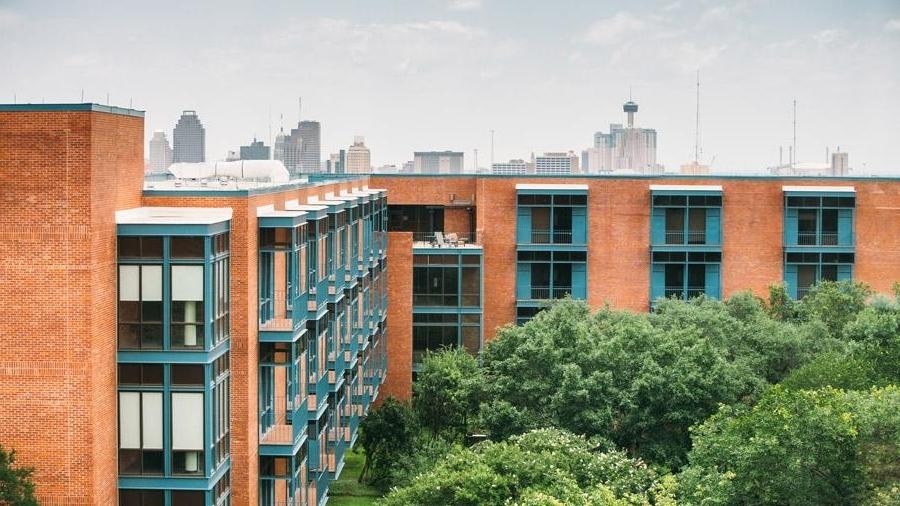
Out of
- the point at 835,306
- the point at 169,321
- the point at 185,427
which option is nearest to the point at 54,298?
the point at 169,321

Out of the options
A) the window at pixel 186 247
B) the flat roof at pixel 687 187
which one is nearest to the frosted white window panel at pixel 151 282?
the window at pixel 186 247

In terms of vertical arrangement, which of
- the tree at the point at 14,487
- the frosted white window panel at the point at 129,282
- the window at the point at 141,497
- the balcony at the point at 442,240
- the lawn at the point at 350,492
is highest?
the frosted white window panel at the point at 129,282

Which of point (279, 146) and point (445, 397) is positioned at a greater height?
point (279, 146)

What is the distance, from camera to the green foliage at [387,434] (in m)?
51.0

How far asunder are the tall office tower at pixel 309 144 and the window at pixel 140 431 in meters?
57.5

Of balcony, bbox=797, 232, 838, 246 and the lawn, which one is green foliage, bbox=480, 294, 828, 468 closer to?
the lawn

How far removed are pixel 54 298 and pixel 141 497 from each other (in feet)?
17.5

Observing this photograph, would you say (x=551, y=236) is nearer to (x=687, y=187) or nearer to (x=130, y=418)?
(x=687, y=187)

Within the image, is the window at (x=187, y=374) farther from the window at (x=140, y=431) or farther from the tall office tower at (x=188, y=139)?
the tall office tower at (x=188, y=139)

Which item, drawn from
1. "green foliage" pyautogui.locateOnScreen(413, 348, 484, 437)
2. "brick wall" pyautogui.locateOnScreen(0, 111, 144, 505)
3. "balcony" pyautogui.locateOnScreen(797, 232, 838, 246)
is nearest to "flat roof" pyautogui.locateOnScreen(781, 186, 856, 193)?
"balcony" pyautogui.locateOnScreen(797, 232, 838, 246)

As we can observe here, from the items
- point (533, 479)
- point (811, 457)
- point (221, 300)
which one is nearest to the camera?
point (221, 300)

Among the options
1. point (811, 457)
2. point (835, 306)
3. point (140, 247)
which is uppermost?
point (140, 247)

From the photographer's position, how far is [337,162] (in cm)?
10306

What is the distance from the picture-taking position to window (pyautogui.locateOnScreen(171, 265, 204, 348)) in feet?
93.7
